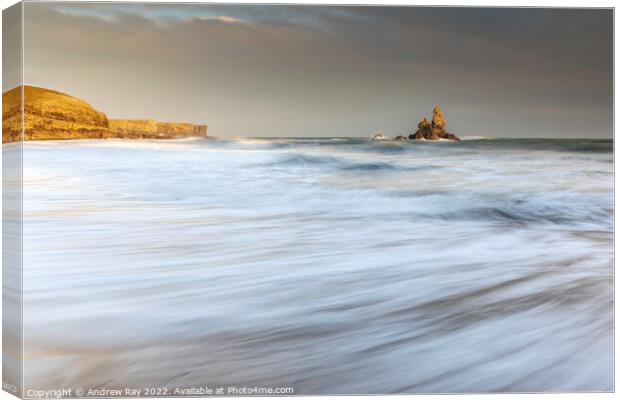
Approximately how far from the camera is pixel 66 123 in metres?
3.69

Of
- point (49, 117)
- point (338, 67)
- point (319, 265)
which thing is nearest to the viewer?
point (49, 117)

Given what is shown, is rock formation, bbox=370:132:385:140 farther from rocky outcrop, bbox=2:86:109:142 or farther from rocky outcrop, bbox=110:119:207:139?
rocky outcrop, bbox=2:86:109:142

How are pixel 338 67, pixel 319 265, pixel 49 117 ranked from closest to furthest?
1. pixel 49 117
2. pixel 319 265
3. pixel 338 67

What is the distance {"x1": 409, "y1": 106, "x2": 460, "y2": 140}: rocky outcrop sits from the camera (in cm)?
396

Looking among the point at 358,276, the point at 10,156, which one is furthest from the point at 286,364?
the point at 10,156

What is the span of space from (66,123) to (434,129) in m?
2.07

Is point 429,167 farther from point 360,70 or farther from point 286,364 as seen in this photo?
point 286,364

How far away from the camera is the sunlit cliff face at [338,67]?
373cm

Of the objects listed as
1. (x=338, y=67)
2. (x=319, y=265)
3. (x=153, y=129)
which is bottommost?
(x=319, y=265)

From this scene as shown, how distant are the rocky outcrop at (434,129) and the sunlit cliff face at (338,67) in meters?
0.04

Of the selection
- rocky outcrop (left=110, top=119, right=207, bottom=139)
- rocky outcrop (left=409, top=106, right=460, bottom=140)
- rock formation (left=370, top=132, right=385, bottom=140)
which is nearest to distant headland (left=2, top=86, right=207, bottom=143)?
rocky outcrop (left=110, top=119, right=207, bottom=139)

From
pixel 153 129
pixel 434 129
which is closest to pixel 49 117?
pixel 153 129

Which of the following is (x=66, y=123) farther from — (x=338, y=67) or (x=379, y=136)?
(x=379, y=136)

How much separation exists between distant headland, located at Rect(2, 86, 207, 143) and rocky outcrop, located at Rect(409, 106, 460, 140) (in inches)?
49.2
